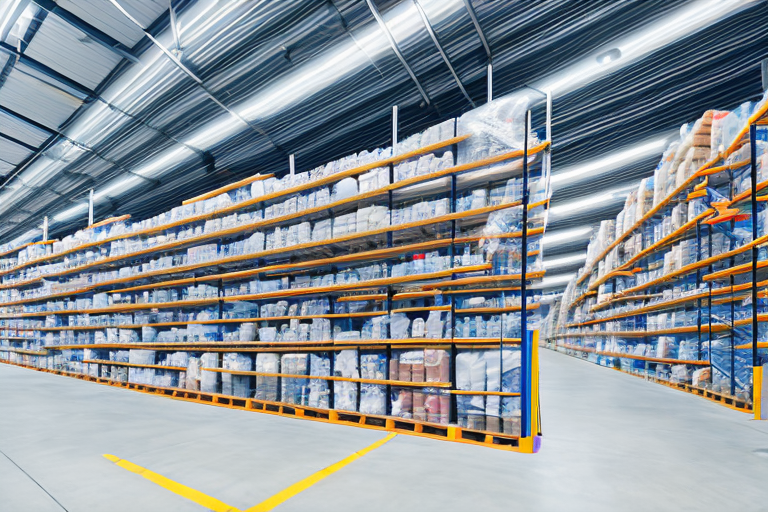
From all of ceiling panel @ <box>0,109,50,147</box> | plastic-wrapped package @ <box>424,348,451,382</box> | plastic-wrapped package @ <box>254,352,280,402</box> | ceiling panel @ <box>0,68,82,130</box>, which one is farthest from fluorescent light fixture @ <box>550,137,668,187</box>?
ceiling panel @ <box>0,109,50,147</box>

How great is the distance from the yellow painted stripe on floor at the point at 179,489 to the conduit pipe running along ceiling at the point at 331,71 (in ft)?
16.4

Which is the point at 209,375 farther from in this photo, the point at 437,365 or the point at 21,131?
the point at 21,131

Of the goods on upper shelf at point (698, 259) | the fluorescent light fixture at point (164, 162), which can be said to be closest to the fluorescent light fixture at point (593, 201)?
the goods on upper shelf at point (698, 259)

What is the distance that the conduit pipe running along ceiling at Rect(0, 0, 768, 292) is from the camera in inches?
203

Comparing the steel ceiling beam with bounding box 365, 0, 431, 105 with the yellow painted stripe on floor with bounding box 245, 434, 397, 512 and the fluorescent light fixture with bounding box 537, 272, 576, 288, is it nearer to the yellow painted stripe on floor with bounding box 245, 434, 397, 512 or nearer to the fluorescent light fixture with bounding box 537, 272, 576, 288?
the yellow painted stripe on floor with bounding box 245, 434, 397, 512

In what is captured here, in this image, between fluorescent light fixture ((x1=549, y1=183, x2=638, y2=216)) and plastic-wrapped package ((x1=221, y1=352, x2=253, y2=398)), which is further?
fluorescent light fixture ((x1=549, y1=183, x2=638, y2=216))

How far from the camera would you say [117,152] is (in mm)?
8727

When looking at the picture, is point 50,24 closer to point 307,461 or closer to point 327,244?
point 327,244

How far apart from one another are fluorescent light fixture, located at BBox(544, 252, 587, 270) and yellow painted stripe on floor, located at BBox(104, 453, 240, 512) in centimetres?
1779

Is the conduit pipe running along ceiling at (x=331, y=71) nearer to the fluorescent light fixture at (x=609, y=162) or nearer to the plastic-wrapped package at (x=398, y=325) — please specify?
the fluorescent light fixture at (x=609, y=162)

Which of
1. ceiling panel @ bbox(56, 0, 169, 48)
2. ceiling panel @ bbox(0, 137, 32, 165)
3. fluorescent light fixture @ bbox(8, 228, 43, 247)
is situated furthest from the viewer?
fluorescent light fixture @ bbox(8, 228, 43, 247)

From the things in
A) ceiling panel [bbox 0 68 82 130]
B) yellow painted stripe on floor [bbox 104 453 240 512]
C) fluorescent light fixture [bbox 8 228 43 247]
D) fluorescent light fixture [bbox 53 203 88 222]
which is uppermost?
ceiling panel [bbox 0 68 82 130]

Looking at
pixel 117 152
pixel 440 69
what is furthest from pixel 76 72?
pixel 440 69

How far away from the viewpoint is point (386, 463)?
3.29 meters
